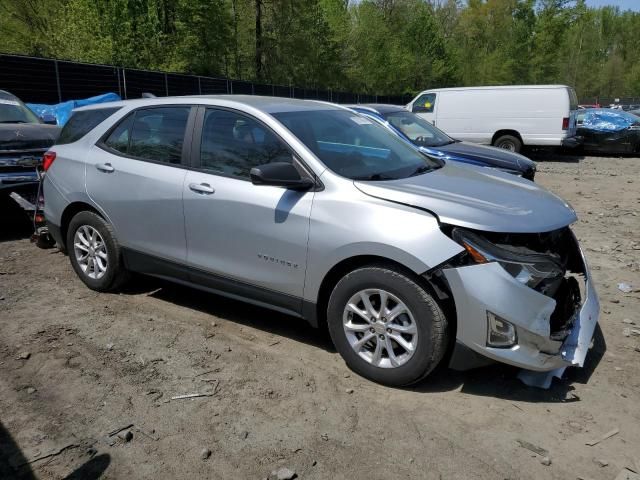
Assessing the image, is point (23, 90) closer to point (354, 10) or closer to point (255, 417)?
point (255, 417)

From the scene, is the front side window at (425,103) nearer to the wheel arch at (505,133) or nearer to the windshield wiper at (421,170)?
the wheel arch at (505,133)

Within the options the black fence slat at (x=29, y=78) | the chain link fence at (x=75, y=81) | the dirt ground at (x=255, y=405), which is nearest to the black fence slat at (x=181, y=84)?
the chain link fence at (x=75, y=81)

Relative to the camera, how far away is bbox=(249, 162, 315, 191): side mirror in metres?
3.41

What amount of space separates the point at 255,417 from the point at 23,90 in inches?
612

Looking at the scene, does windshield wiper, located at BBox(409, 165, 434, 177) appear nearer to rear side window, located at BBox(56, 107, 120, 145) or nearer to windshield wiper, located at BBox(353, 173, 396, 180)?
windshield wiper, located at BBox(353, 173, 396, 180)

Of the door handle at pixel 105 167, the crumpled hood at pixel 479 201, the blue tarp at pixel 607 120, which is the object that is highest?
the crumpled hood at pixel 479 201

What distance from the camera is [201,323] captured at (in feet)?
14.3

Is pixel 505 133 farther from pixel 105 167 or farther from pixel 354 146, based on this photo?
pixel 105 167

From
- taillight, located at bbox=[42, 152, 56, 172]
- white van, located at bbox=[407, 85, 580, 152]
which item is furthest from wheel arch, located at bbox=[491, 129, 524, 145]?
taillight, located at bbox=[42, 152, 56, 172]

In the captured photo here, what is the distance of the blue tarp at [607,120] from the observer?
16.5 meters

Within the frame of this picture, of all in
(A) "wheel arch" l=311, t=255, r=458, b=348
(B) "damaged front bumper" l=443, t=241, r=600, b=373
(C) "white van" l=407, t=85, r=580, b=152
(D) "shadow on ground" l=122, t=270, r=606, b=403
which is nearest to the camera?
(B) "damaged front bumper" l=443, t=241, r=600, b=373

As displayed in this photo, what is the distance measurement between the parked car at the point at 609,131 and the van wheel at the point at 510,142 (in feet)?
9.68

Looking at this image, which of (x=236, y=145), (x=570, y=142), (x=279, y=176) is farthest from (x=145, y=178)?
(x=570, y=142)

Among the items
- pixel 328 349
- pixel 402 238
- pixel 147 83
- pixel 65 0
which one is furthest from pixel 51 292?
pixel 65 0
